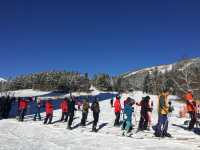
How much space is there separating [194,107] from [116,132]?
4.43 m

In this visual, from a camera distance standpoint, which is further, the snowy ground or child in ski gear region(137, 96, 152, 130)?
child in ski gear region(137, 96, 152, 130)

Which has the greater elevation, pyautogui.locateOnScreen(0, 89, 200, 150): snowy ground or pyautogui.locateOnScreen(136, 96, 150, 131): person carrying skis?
pyautogui.locateOnScreen(136, 96, 150, 131): person carrying skis

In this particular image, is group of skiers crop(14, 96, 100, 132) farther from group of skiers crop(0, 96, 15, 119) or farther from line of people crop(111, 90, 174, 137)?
group of skiers crop(0, 96, 15, 119)

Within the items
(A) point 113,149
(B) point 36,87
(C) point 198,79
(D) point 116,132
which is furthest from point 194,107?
(B) point 36,87

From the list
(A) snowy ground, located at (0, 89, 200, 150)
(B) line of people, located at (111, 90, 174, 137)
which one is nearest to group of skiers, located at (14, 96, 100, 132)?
(A) snowy ground, located at (0, 89, 200, 150)

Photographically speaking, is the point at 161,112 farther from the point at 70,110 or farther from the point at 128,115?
the point at 70,110

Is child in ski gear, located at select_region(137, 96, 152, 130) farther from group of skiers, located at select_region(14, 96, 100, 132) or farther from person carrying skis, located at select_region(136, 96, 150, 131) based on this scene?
group of skiers, located at select_region(14, 96, 100, 132)

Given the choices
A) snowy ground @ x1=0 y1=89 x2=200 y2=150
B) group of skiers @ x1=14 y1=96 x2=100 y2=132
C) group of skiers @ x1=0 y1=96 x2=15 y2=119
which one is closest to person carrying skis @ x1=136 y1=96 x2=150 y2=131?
snowy ground @ x1=0 y1=89 x2=200 y2=150

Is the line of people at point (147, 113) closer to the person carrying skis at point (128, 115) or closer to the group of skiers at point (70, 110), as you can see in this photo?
the person carrying skis at point (128, 115)

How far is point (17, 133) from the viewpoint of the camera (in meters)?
22.5

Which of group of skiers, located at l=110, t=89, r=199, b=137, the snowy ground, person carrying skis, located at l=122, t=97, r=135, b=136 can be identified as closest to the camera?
the snowy ground

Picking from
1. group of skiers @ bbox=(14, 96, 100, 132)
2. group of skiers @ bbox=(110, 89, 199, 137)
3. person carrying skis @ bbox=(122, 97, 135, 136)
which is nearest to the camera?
group of skiers @ bbox=(110, 89, 199, 137)

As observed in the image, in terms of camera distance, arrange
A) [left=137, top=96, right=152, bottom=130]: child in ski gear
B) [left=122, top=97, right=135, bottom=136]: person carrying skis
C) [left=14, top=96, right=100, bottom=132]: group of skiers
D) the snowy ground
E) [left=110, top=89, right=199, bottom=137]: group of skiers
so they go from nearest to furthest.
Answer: the snowy ground < [left=110, top=89, right=199, bottom=137]: group of skiers < [left=122, top=97, right=135, bottom=136]: person carrying skis < [left=137, top=96, right=152, bottom=130]: child in ski gear < [left=14, top=96, right=100, bottom=132]: group of skiers

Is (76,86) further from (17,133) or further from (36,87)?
(17,133)
